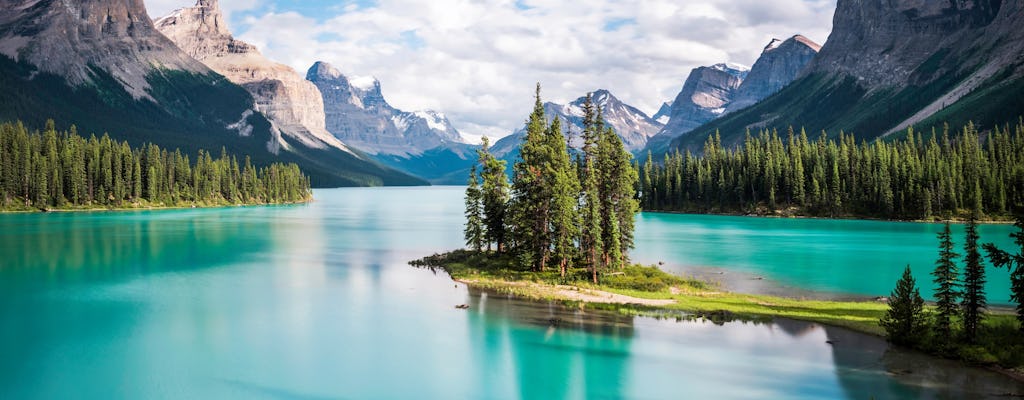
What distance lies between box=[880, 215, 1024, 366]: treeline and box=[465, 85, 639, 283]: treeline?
24644 mm

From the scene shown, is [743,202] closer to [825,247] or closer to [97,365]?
[825,247]

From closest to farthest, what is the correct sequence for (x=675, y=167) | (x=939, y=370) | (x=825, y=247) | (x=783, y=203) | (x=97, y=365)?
(x=939, y=370)
(x=97, y=365)
(x=825, y=247)
(x=783, y=203)
(x=675, y=167)

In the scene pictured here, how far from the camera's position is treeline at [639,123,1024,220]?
13150 cm

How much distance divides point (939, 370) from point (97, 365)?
41750 mm

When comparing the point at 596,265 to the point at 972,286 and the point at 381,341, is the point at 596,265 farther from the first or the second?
the point at 972,286

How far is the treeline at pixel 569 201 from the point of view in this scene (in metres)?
57.5

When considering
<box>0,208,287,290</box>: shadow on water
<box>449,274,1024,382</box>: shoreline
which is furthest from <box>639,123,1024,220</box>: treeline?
<box>0,208,287,290</box>: shadow on water

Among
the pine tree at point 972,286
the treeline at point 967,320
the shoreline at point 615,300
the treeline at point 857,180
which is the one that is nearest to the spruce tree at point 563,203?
the shoreline at point 615,300

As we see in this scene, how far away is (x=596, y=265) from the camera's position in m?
59.2

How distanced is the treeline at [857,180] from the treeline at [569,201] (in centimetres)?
9918

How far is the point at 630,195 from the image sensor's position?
2623 inches

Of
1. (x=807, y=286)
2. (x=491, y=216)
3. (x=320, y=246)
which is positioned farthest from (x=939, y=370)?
(x=320, y=246)

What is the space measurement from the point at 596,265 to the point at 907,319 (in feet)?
91.3

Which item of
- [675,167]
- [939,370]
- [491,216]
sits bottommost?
[939,370]
